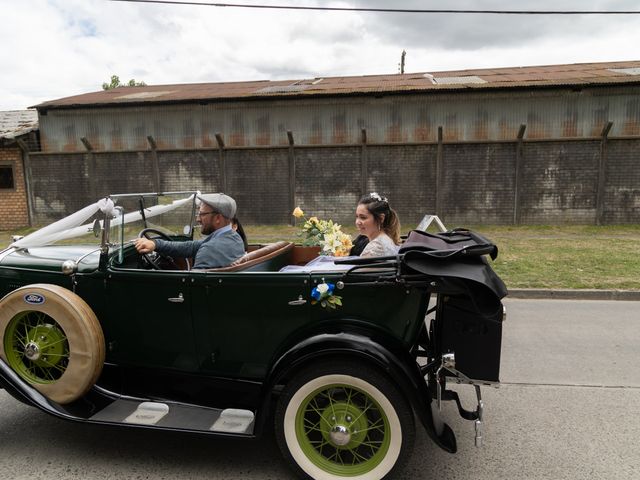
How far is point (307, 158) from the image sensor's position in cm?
1283

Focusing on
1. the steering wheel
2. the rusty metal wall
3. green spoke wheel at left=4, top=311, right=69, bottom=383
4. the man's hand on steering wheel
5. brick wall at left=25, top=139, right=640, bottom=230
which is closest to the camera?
green spoke wheel at left=4, top=311, right=69, bottom=383

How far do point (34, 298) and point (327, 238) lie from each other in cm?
210

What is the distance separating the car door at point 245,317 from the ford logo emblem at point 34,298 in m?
0.88

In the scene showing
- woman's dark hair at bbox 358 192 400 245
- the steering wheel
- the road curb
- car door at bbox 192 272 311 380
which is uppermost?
woman's dark hair at bbox 358 192 400 245

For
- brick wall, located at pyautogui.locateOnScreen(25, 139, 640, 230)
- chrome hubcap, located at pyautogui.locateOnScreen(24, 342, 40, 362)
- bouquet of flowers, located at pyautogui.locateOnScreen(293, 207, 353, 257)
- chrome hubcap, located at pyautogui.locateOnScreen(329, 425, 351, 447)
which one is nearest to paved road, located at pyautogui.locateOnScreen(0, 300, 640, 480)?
chrome hubcap, located at pyautogui.locateOnScreen(329, 425, 351, 447)

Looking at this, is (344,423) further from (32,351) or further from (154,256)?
(32,351)

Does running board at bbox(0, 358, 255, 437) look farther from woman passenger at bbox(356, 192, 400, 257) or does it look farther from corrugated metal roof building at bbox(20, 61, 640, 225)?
corrugated metal roof building at bbox(20, 61, 640, 225)

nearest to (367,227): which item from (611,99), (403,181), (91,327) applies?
(91,327)

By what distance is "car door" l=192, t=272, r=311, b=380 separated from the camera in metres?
2.65

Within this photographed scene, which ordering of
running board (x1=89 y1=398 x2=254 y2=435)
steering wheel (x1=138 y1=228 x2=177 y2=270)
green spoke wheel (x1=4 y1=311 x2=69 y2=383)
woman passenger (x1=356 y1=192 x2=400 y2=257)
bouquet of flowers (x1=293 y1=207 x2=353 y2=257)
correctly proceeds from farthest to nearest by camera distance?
bouquet of flowers (x1=293 y1=207 x2=353 y2=257) < woman passenger (x1=356 y1=192 x2=400 y2=257) < steering wheel (x1=138 y1=228 x2=177 y2=270) < green spoke wheel (x1=4 y1=311 x2=69 y2=383) < running board (x1=89 y1=398 x2=254 y2=435)

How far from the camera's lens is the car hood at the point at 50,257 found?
307 centimetres

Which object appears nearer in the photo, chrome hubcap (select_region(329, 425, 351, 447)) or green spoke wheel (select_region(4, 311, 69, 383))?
chrome hubcap (select_region(329, 425, 351, 447))

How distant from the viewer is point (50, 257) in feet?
10.8

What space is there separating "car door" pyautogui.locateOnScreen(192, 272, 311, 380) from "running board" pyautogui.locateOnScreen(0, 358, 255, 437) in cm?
24
